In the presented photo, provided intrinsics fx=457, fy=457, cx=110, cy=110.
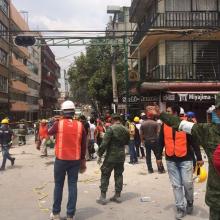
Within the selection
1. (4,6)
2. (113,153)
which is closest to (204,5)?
(113,153)

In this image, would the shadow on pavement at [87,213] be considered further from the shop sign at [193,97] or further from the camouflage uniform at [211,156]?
the shop sign at [193,97]

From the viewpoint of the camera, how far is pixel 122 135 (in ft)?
29.1

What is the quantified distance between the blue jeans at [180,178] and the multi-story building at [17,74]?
164 ft

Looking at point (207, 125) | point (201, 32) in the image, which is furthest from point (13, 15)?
point (207, 125)

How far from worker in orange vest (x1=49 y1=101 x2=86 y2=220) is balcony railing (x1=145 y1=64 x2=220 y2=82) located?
19190 mm

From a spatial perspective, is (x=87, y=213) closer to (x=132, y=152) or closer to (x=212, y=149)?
(x=212, y=149)

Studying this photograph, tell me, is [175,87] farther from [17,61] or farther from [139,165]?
[17,61]

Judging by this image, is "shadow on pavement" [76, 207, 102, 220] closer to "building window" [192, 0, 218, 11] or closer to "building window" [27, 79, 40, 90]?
"building window" [192, 0, 218, 11]

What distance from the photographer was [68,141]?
7.08m

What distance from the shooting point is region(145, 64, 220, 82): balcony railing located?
26.0 metres

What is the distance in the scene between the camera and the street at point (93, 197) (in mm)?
7653

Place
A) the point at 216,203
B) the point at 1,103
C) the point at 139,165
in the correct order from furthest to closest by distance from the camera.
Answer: the point at 1,103
the point at 139,165
the point at 216,203

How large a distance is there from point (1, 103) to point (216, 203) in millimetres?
47932

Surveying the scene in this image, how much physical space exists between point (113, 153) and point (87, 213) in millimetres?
1395
